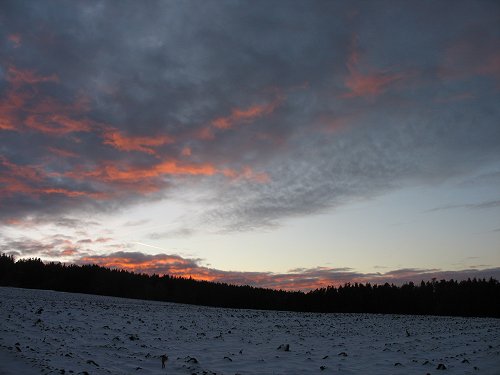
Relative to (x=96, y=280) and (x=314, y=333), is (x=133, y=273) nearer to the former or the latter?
(x=96, y=280)

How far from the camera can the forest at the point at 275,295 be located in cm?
9112

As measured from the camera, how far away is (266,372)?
561 inches

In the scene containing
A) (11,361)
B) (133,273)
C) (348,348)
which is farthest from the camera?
(133,273)

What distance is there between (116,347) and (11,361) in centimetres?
586

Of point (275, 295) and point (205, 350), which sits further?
point (275, 295)

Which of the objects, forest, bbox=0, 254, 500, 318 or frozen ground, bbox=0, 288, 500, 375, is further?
forest, bbox=0, 254, 500, 318

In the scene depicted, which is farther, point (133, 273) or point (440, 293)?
point (133, 273)

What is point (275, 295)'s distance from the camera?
12394cm

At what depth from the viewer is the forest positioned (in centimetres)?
9112

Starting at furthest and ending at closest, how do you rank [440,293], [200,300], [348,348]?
[200,300] < [440,293] < [348,348]

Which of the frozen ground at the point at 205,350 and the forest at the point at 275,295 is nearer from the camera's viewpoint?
the frozen ground at the point at 205,350

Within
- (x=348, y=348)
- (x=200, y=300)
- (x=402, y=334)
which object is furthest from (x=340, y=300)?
(x=348, y=348)

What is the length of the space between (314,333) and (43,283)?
321 ft

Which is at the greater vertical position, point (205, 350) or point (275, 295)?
point (205, 350)
